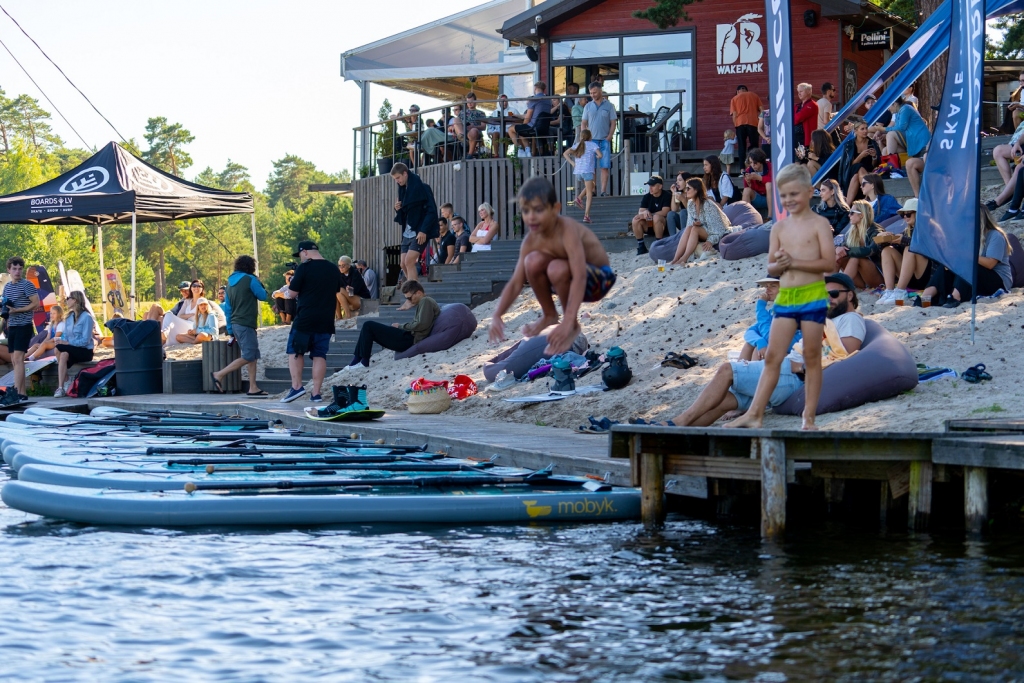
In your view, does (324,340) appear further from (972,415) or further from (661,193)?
(972,415)

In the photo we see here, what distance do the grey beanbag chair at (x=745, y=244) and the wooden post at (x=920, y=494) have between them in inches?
334

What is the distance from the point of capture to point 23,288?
19125mm

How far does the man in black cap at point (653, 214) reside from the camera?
60.1ft

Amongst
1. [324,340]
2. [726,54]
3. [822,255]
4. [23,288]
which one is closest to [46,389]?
[23,288]

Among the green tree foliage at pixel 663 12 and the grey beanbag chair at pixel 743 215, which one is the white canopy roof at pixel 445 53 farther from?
the grey beanbag chair at pixel 743 215

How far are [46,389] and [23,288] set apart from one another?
2359 millimetres

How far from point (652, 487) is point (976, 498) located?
6.95 ft

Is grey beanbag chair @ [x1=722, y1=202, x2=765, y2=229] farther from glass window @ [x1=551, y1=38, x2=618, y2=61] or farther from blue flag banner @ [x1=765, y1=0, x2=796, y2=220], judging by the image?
glass window @ [x1=551, y1=38, x2=618, y2=61]

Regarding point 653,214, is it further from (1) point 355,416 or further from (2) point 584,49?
(2) point 584,49

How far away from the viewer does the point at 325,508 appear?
8.64m

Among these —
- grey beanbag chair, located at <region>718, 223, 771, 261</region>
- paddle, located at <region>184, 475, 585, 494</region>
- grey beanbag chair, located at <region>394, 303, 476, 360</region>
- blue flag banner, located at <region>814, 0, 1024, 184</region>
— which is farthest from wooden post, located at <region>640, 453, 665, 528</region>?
grey beanbag chair, located at <region>394, 303, 476, 360</region>

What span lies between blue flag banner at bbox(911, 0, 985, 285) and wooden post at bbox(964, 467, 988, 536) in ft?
12.9

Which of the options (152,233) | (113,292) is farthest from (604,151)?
(152,233)

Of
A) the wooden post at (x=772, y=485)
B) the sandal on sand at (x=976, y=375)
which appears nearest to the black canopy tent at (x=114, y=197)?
the sandal on sand at (x=976, y=375)
